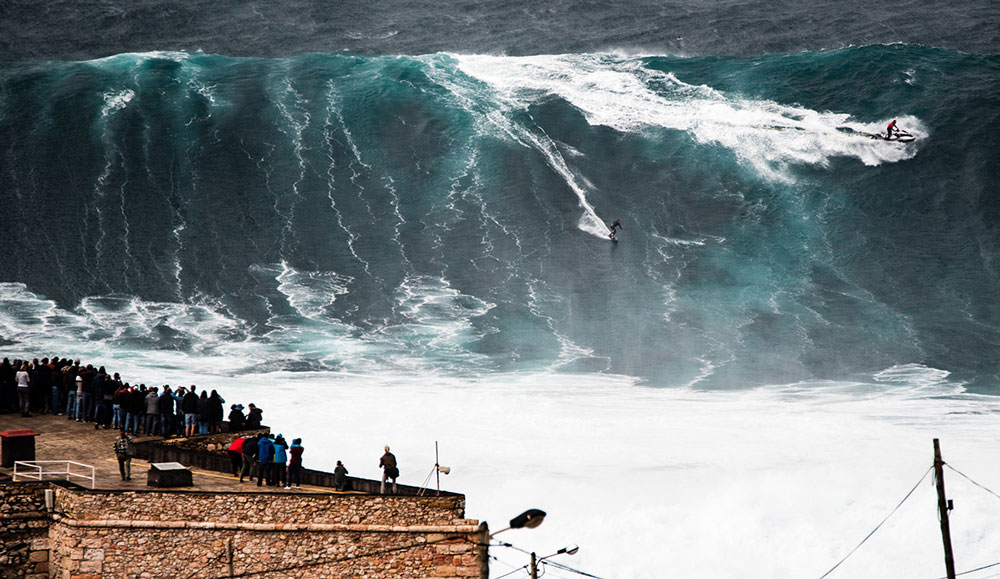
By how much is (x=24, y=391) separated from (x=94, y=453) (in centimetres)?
560

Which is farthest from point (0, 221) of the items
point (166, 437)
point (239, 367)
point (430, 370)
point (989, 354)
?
point (989, 354)

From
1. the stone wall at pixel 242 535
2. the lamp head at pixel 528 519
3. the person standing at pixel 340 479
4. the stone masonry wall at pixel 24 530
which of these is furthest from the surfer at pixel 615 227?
the lamp head at pixel 528 519

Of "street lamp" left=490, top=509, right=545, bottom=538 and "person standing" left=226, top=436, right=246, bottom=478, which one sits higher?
"person standing" left=226, top=436, right=246, bottom=478

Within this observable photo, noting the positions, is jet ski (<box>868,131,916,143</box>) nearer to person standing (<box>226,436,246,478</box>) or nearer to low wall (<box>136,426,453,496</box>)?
low wall (<box>136,426,453,496</box>)

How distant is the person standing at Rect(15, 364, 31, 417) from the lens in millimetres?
36375

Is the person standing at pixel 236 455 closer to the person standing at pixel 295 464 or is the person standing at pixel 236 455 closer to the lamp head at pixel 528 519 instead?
the person standing at pixel 295 464

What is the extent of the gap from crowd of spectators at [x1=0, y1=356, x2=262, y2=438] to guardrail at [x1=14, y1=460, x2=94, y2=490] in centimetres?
470

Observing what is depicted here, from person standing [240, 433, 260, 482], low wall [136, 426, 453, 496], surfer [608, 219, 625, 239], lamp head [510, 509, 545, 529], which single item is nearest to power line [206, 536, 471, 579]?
low wall [136, 426, 453, 496]

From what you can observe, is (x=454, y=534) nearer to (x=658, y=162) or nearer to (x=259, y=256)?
(x=259, y=256)

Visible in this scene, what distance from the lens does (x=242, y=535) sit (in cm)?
2703

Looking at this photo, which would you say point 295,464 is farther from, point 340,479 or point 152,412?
point 152,412

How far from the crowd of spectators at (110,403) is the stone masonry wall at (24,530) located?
7.02 metres

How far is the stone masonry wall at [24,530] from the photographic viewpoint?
Result: 89.2 feet

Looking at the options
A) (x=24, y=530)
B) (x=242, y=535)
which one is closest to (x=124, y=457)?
(x=24, y=530)
